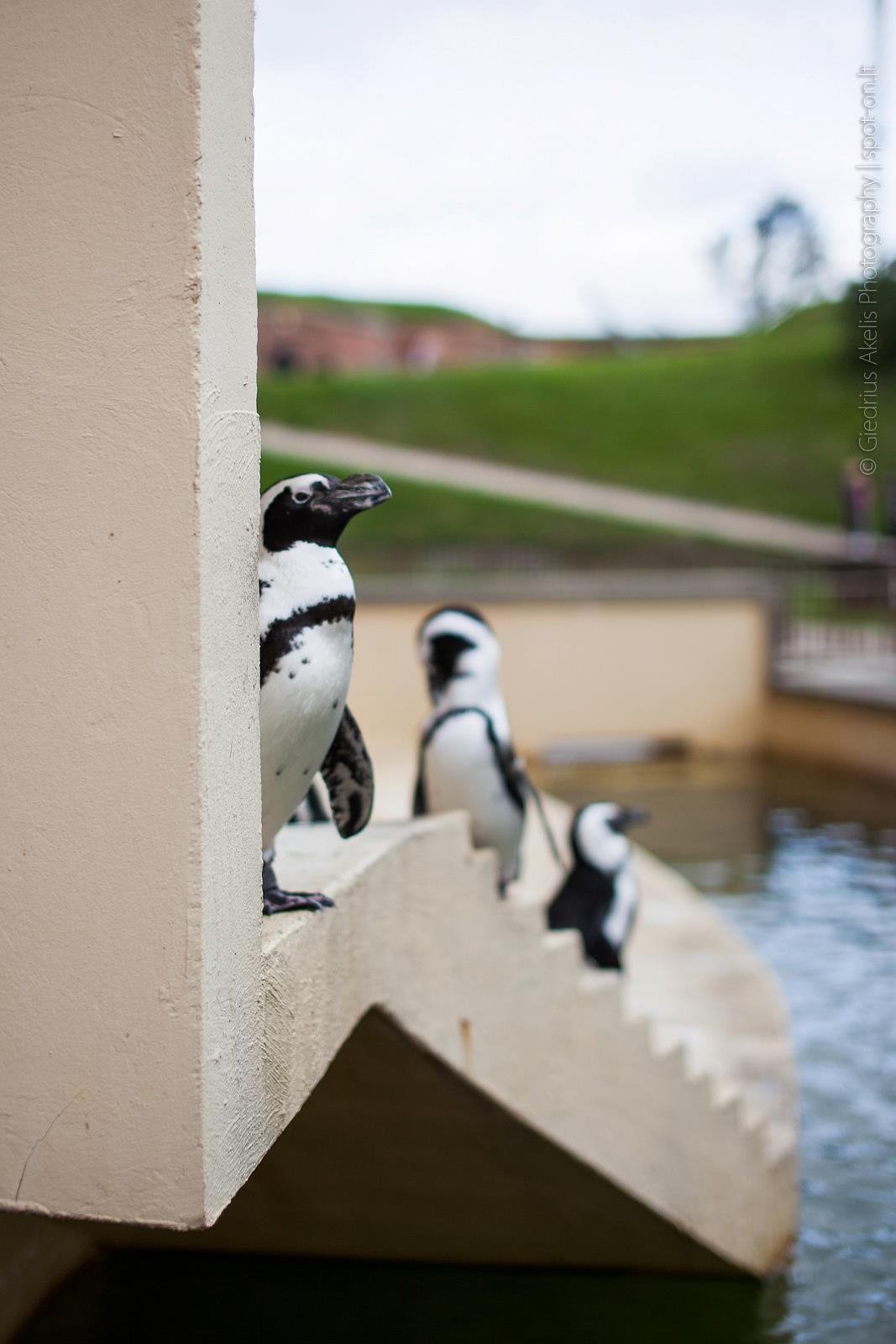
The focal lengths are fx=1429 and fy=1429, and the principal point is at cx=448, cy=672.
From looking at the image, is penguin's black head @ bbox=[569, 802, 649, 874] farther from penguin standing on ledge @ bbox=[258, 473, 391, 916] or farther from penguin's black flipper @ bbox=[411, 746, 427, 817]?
penguin standing on ledge @ bbox=[258, 473, 391, 916]

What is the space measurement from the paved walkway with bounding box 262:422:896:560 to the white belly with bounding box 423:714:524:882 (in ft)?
60.5

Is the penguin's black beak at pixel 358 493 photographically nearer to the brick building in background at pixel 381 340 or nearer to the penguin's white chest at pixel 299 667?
the penguin's white chest at pixel 299 667

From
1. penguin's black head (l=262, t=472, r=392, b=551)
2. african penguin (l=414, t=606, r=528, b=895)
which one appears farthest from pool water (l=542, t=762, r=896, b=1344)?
penguin's black head (l=262, t=472, r=392, b=551)

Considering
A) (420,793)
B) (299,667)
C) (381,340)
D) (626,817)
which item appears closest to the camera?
(299,667)

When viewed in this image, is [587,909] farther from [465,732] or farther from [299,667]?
[299,667]

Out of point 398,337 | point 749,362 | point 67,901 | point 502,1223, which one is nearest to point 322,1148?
point 502,1223

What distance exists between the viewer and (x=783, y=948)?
7996 mm

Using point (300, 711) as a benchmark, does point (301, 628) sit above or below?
above

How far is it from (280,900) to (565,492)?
2416 cm

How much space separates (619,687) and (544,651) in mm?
880

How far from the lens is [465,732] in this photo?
4.88m

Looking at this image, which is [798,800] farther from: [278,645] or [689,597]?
[278,645]

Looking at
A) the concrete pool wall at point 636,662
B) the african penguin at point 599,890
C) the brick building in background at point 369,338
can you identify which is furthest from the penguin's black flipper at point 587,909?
the brick building in background at point 369,338

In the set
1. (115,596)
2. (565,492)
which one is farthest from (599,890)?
(565,492)
